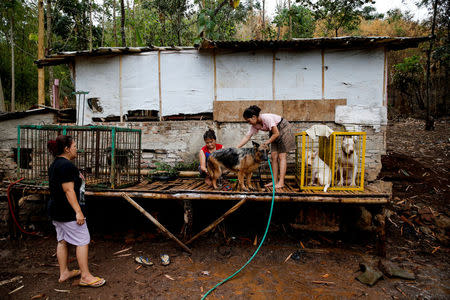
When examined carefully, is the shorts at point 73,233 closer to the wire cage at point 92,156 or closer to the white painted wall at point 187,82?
the wire cage at point 92,156

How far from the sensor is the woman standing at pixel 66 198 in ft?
9.01

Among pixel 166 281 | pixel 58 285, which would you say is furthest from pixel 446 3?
pixel 58 285

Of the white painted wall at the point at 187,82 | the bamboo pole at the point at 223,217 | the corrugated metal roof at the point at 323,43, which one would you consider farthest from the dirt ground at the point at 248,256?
the corrugated metal roof at the point at 323,43

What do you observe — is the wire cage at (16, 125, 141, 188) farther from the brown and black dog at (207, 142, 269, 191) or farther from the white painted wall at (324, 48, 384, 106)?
the white painted wall at (324, 48, 384, 106)

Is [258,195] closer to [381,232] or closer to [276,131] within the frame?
[276,131]

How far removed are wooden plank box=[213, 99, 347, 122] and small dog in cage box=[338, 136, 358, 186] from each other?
1.97 metres

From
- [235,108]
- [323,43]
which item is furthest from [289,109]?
[323,43]

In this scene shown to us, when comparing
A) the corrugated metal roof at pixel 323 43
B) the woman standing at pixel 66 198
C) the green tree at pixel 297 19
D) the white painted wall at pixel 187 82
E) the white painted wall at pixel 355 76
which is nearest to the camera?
the woman standing at pixel 66 198

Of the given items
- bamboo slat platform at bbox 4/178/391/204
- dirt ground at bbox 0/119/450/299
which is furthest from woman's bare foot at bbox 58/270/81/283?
bamboo slat platform at bbox 4/178/391/204

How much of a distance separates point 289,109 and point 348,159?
232cm

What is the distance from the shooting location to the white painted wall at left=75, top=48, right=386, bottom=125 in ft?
18.4

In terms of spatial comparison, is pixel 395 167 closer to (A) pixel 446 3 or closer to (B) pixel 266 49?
(B) pixel 266 49

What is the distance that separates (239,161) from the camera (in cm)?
416

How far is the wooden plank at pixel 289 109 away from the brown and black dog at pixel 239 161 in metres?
1.91
